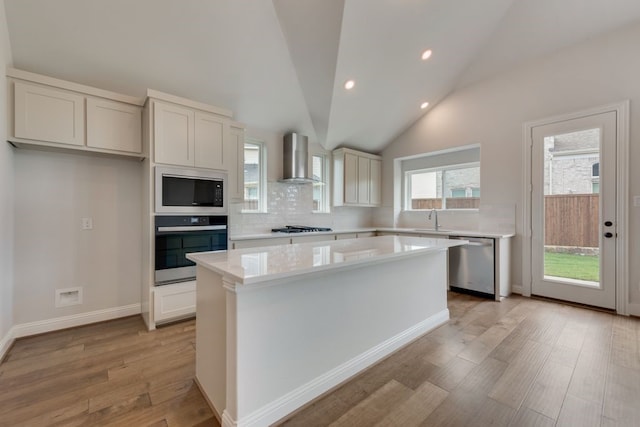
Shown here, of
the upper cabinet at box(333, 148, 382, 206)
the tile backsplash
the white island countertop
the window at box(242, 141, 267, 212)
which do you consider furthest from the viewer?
the upper cabinet at box(333, 148, 382, 206)

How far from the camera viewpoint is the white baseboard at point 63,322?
2432 mm

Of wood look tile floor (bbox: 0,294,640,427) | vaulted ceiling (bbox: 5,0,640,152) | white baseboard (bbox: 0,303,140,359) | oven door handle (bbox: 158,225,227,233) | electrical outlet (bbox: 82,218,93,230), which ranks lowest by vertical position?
wood look tile floor (bbox: 0,294,640,427)

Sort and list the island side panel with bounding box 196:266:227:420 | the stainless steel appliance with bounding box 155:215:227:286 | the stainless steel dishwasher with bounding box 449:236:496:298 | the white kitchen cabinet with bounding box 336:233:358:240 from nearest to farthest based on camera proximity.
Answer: the island side panel with bounding box 196:266:227:420 < the stainless steel appliance with bounding box 155:215:227:286 < the stainless steel dishwasher with bounding box 449:236:496:298 < the white kitchen cabinet with bounding box 336:233:358:240

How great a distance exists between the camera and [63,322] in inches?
108

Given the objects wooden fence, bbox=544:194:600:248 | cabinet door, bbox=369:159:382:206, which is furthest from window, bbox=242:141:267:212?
wooden fence, bbox=544:194:600:248

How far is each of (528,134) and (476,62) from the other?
1314 mm

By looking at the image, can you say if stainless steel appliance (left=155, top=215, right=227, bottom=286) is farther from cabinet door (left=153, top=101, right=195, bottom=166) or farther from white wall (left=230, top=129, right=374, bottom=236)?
white wall (left=230, top=129, right=374, bottom=236)

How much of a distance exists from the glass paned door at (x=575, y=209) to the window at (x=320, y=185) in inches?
123

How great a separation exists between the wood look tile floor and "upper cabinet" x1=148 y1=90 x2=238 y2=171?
5.70ft

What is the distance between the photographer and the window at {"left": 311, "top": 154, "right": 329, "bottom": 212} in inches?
Result: 201

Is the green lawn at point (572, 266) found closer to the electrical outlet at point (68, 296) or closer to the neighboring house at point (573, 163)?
the neighboring house at point (573, 163)

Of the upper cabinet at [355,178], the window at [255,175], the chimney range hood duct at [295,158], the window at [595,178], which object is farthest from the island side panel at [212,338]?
the window at [595,178]

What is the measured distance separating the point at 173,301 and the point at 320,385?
1.88 meters

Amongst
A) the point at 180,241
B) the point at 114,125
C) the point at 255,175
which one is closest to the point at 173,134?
the point at 114,125
